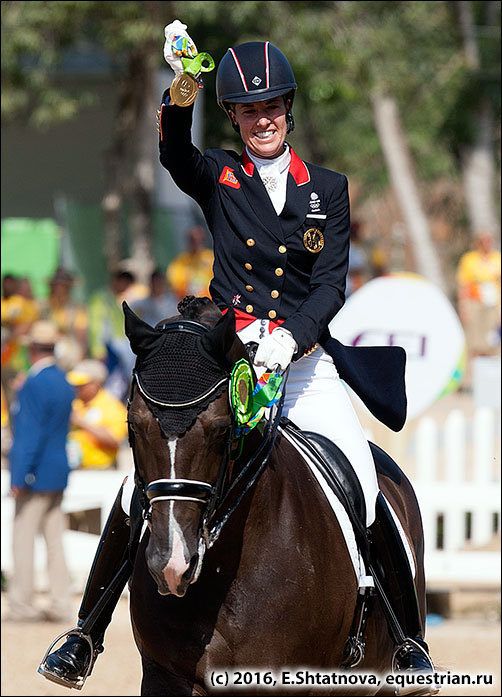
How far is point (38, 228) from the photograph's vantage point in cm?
2036

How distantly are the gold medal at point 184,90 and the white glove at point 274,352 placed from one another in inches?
35.4

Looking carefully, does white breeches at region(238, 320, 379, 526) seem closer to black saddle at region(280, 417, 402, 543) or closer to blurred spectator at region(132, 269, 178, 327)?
black saddle at region(280, 417, 402, 543)

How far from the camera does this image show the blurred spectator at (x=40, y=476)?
10.1m

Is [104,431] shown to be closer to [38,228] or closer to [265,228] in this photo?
[265,228]

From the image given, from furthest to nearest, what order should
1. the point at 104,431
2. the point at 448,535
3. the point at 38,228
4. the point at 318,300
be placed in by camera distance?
the point at 38,228 < the point at 104,431 < the point at 448,535 < the point at 318,300

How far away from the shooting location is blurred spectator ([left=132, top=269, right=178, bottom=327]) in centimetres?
1597

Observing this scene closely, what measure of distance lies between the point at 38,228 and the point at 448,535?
11.5 meters

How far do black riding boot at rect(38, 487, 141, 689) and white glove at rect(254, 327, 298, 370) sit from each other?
971mm

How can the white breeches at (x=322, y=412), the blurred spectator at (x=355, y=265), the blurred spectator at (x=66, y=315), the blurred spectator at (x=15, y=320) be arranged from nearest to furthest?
the white breeches at (x=322, y=412) < the blurred spectator at (x=15, y=320) < the blurred spectator at (x=66, y=315) < the blurred spectator at (x=355, y=265)

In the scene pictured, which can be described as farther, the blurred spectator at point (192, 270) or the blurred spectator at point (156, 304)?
the blurred spectator at point (192, 270)

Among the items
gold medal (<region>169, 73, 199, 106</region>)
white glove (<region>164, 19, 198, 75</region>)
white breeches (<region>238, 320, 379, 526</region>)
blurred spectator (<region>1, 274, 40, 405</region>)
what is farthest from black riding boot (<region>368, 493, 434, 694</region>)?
blurred spectator (<region>1, 274, 40, 405</region>)

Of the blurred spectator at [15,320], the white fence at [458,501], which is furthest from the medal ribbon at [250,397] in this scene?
the blurred spectator at [15,320]

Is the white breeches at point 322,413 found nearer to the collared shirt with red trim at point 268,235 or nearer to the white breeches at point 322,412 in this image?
the white breeches at point 322,412

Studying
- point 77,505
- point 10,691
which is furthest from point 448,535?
point 10,691
